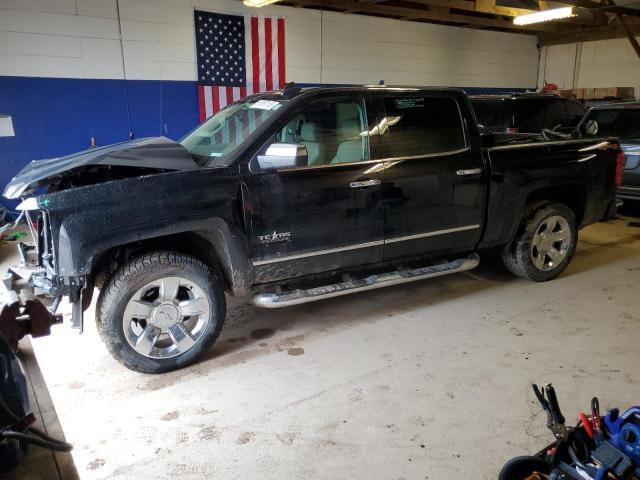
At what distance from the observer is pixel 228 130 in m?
3.67

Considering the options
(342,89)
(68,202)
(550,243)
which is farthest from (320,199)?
(550,243)

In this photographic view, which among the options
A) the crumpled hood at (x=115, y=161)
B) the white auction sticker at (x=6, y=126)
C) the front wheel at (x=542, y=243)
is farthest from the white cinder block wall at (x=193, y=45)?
the front wheel at (x=542, y=243)

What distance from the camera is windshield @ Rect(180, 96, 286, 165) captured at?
3393mm

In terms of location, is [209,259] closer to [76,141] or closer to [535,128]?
[76,141]

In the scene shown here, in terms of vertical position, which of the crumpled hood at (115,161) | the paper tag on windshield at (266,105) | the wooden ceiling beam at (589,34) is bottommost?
the crumpled hood at (115,161)

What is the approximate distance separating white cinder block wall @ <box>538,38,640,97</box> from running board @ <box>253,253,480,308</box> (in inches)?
454

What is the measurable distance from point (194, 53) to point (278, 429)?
25.4ft

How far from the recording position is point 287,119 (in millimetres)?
3410

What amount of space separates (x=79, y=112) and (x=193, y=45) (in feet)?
7.48

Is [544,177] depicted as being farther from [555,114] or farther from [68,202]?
[555,114]

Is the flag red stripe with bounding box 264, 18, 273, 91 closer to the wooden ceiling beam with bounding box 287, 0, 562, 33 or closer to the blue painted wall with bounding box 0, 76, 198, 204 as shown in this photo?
the wooden ceiling beam with bounding box 287, 0, 562, 33

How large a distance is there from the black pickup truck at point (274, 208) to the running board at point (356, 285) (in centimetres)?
1

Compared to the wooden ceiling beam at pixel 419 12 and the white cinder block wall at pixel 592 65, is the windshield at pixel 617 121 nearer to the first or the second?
the wooden ceiling beam at pixel 419 12

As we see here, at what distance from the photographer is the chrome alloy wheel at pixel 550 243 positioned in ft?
15.0
